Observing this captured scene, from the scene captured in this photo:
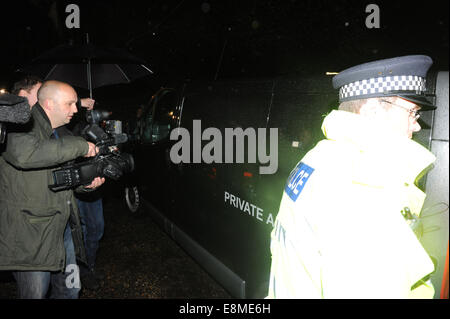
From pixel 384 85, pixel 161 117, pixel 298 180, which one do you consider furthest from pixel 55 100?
pixel 384 85

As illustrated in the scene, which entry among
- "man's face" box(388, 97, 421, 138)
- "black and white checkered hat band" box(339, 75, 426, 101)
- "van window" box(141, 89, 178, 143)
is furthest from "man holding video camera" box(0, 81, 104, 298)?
"man's face" box(388, 97, 421, 138)

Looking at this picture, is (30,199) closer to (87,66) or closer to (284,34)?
(87,66)

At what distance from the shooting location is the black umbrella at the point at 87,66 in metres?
3.16

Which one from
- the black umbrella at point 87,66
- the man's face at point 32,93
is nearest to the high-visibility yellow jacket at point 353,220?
the man's face at point 32,93

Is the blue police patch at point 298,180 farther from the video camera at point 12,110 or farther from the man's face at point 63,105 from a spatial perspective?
the man's face at point 63,105

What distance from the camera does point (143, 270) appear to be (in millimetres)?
3535

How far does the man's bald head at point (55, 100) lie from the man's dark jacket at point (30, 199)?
0.18 meters

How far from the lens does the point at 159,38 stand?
1054cm

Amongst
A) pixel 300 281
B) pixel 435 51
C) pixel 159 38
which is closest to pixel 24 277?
pixel 300 281

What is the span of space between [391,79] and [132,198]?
4.73 metres

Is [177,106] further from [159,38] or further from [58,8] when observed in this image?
[58,8]

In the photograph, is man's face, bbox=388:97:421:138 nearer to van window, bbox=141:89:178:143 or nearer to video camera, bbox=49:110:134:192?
video camera, bbox=49:110:134:192

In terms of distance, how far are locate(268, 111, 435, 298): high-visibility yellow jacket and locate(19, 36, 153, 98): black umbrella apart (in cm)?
289

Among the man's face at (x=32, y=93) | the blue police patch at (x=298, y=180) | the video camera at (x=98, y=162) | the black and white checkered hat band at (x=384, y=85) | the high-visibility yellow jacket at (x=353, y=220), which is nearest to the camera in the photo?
the high-visibility yellow jacket at (x=353, y=220)
